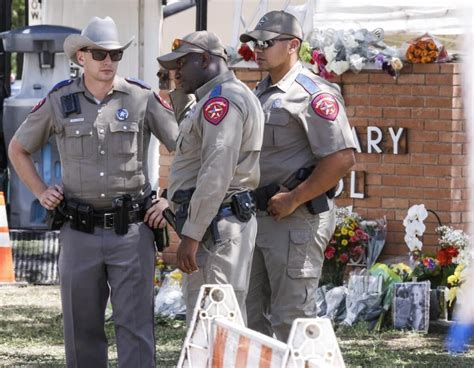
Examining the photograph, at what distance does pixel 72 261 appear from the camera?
6.59 m

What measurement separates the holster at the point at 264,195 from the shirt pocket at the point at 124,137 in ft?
2.12

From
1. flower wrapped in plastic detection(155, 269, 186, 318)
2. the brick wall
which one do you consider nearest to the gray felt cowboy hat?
flower wrapped in plastic detection(155, 269, 186, 318)

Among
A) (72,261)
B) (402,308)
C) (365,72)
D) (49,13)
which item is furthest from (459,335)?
(49,13)

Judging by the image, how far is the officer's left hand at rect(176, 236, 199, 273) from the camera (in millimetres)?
5938

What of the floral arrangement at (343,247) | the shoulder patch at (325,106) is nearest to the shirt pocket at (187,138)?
the shoulder patch at (325,106)

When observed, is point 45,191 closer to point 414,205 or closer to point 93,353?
point 93,353

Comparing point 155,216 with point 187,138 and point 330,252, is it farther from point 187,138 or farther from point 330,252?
point 330,252

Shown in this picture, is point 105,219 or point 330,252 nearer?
point 105,219

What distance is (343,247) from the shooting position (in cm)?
996

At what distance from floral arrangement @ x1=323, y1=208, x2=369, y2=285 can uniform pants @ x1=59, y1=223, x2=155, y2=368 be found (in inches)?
133

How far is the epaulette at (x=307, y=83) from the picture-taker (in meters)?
6.54

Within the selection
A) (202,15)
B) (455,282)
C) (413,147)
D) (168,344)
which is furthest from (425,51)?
(202,15)

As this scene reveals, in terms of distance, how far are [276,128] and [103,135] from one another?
0.83m

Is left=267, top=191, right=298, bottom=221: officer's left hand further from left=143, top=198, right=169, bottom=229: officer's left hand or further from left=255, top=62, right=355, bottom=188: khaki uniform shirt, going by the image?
left=143, top=198, right=169, bottom=229: officer's left hand
